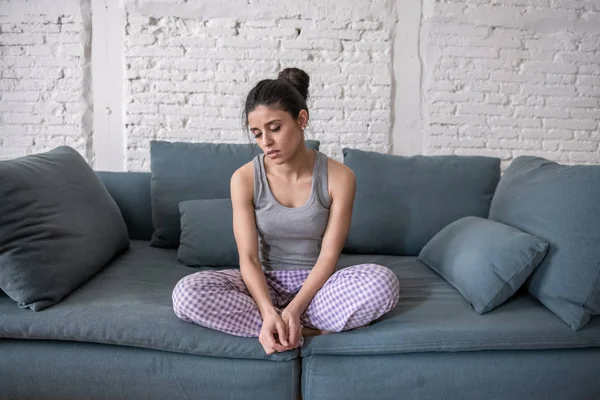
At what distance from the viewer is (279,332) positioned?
1.36 meters

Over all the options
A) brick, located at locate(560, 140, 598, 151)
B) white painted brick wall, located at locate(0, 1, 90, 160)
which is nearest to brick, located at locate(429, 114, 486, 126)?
brick, located at locate(560, 140, 598, 151)

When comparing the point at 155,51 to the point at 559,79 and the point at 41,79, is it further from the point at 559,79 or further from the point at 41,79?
the point at 559,79

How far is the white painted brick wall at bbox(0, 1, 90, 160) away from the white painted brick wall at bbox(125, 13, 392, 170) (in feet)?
0.94

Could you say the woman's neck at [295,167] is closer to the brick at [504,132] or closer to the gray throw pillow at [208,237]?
the gray throw pillow at [208,237]

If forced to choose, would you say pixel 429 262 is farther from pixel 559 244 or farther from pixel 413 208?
pixel 559 244

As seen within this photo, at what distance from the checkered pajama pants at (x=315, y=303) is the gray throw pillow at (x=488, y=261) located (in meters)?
0.30

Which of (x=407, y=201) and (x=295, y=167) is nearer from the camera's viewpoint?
(x=295, y=167)

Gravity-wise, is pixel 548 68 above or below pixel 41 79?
above

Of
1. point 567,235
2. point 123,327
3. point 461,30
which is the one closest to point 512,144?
point 461,30

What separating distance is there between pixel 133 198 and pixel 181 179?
11.5 inches

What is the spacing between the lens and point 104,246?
1863 mm

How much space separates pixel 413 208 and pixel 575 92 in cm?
126

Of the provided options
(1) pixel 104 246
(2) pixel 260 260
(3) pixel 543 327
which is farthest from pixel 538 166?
(1) pixel 104 246

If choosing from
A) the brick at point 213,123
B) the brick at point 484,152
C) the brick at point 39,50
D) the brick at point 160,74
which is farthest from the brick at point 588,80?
the brick at point 39,50
